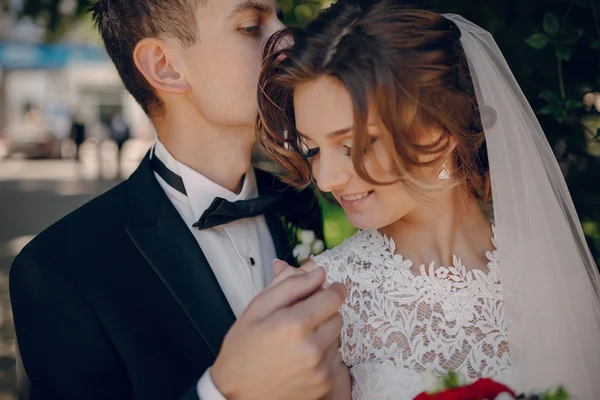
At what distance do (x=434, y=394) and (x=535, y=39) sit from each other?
1511 millimetres

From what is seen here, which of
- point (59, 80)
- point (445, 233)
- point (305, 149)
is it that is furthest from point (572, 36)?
point (59, 80)

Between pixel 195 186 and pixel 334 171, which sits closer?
pixel 334 171

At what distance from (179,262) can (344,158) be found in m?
0.64

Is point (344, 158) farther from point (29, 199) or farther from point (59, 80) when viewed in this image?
point (59, 80)

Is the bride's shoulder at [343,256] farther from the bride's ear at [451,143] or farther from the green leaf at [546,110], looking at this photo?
the green leaf at [546,110]

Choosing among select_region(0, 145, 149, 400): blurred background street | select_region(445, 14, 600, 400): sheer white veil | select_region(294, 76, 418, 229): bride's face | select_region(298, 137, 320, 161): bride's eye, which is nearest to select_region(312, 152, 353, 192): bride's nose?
select_region(294, 76, 418, 229): bride's face

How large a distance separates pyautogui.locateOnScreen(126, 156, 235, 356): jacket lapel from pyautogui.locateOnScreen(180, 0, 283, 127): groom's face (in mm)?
388

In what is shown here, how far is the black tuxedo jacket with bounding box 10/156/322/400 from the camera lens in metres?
1.96

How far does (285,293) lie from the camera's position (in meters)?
1.58

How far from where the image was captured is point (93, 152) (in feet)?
77.2

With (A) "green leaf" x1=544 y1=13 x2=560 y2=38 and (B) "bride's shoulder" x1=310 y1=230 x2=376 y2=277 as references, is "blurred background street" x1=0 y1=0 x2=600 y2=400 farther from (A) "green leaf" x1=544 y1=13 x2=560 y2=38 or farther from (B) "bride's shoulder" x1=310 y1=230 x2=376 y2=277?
(B) "bride's shoulder" x1=310 y1=230 x2=376 y2=277

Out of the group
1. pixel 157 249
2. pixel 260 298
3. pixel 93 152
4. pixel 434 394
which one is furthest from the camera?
pixel 93 152

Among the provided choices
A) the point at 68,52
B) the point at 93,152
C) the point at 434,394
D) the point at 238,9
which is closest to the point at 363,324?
the point at 434,394

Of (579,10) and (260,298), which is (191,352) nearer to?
(260,298)
